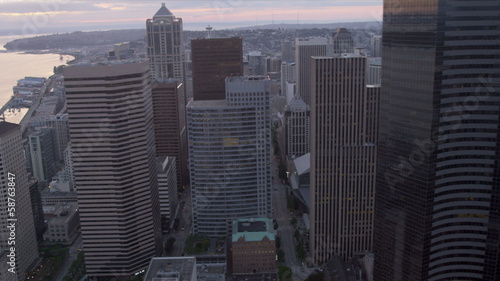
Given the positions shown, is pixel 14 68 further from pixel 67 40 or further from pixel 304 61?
pixel 304 61

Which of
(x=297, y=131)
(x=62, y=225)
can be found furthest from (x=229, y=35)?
(x=62, y=225)

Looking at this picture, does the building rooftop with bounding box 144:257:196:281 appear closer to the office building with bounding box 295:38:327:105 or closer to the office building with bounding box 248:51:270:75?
the office building with bounding box 295:38:327:105

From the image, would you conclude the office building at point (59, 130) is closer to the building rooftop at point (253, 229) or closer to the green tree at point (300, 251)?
the building rooftop at point (253, 229)

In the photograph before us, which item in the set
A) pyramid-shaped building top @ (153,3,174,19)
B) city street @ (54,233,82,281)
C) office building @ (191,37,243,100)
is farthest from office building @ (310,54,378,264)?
pyramid-shaped building top @ (153,3,174,19)

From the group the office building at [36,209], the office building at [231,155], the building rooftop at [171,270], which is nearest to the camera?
the building rooftop at [171,270]

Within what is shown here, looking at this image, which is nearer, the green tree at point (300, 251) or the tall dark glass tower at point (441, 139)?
the tall dark glass tower at point (441, 139)

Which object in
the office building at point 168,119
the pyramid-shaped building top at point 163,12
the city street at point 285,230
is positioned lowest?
the city street at point 285,230

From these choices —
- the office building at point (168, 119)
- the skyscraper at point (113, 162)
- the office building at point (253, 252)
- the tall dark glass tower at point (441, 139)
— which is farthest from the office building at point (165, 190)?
the tall dark glass tower at point (441, 139)
